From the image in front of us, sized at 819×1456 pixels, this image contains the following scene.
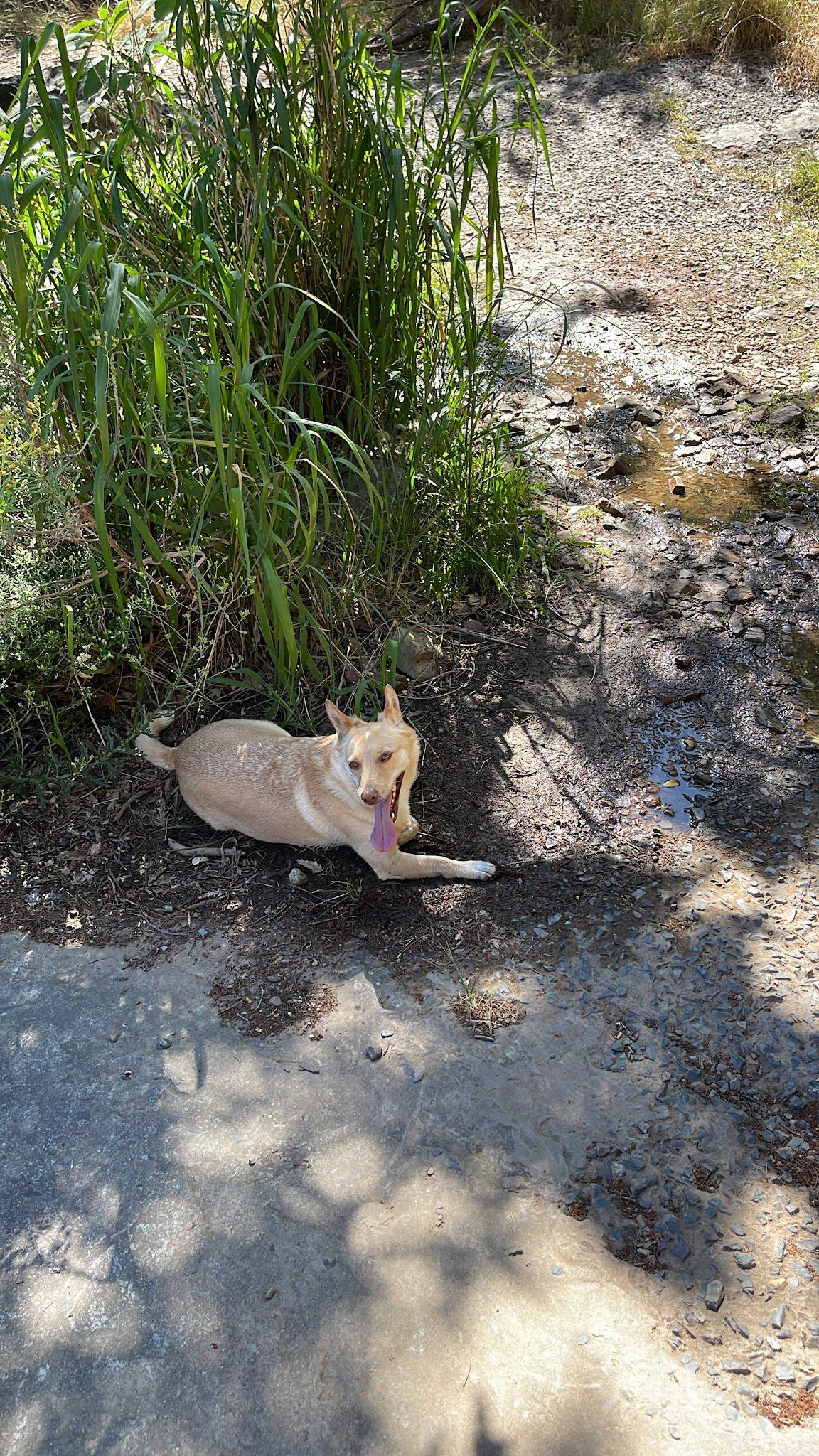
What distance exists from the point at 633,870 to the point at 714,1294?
1344 mm

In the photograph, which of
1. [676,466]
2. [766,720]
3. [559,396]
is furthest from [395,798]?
[559,396]

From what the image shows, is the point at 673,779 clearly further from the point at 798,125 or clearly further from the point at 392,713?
the point at 798,125

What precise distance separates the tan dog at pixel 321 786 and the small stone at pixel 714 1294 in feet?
4.60

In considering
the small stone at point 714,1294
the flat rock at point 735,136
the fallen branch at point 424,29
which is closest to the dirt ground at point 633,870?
the small stone at point 714,1294

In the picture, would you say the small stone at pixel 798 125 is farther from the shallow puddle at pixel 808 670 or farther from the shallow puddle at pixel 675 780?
the shallow puddle at pixel 675 780

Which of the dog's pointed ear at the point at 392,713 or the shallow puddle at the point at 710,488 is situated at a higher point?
the dog's pointed ear at the point at 392,713

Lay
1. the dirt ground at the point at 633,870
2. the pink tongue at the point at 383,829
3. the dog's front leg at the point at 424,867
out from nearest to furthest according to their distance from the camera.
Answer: the dirt ground at the point at 633,870
the pink tongue at the point at 383,829
the dog's front leg at the point at 424,867

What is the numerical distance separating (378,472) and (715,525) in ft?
6.13

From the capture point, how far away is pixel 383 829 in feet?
10.7

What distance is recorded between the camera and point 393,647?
3609mm

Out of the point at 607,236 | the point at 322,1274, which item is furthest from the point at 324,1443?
the point at 607,236

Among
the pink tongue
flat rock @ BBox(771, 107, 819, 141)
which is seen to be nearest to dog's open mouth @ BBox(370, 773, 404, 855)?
the pink tongue

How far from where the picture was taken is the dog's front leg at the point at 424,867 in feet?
11.0

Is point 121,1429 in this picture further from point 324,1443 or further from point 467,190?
point 467,190
